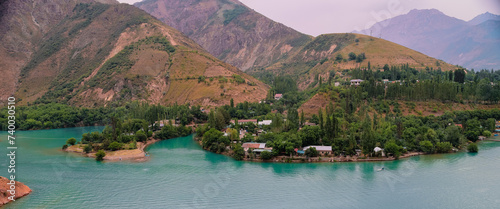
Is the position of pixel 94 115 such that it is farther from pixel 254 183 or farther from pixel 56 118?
pixel 254 183

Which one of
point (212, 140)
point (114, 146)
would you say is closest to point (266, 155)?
point (212, 140)

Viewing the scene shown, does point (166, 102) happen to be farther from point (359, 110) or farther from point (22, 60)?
point (22, 60)

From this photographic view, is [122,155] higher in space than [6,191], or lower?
higher

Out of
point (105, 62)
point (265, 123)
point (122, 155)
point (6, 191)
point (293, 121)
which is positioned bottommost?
point (6, 191)

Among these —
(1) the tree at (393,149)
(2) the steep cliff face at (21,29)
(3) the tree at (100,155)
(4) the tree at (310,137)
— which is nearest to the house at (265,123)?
(4) the tree at (310,137)

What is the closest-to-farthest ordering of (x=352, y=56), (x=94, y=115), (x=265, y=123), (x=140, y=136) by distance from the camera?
(x=140, y=136)
(x=265, y=123)
(x=94, y=115)
(x=352, y=56)
